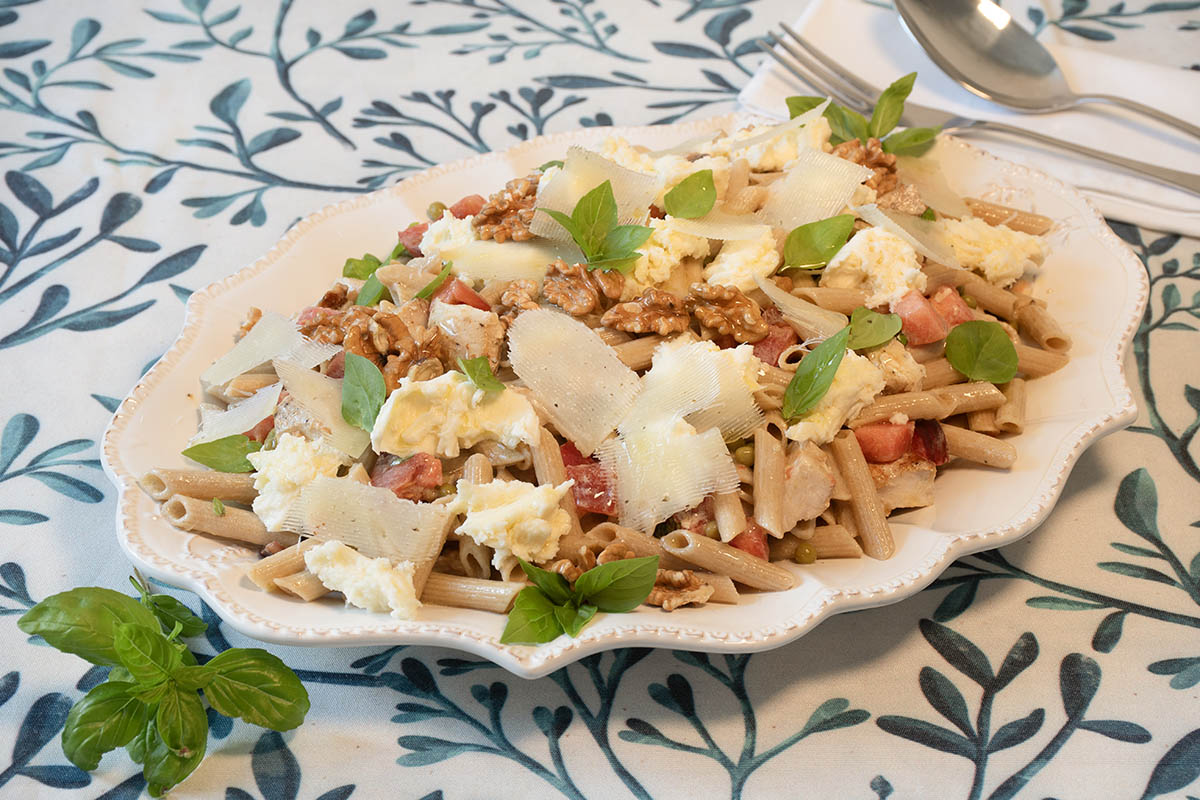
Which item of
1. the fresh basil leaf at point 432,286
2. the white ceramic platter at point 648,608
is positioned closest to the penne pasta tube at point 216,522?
the white ceramic platter at point 648,608

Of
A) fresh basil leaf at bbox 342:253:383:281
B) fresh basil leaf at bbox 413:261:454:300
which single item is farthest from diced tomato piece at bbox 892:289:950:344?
fresh basil leaf at bbox 342:253:383:281

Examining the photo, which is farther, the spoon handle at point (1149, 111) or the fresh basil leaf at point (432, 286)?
the spoon handle at point (1149, 111)

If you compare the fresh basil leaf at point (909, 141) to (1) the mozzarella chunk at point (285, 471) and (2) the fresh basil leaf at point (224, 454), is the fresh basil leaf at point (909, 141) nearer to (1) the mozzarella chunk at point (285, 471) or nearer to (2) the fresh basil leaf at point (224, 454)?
(1) the mozzarella chunk at point (285, 471)

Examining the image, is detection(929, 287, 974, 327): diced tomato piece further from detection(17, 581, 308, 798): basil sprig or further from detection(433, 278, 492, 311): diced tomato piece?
detection(17, 581, 308, 798): basil sprig

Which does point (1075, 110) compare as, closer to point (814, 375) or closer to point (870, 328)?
point (870, 328)

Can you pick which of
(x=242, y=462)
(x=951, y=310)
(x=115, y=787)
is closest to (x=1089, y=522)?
(x=951, y=310)

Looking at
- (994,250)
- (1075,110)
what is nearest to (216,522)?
(994,250)

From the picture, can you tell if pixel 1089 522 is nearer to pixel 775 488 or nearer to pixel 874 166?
pixel 775 488
